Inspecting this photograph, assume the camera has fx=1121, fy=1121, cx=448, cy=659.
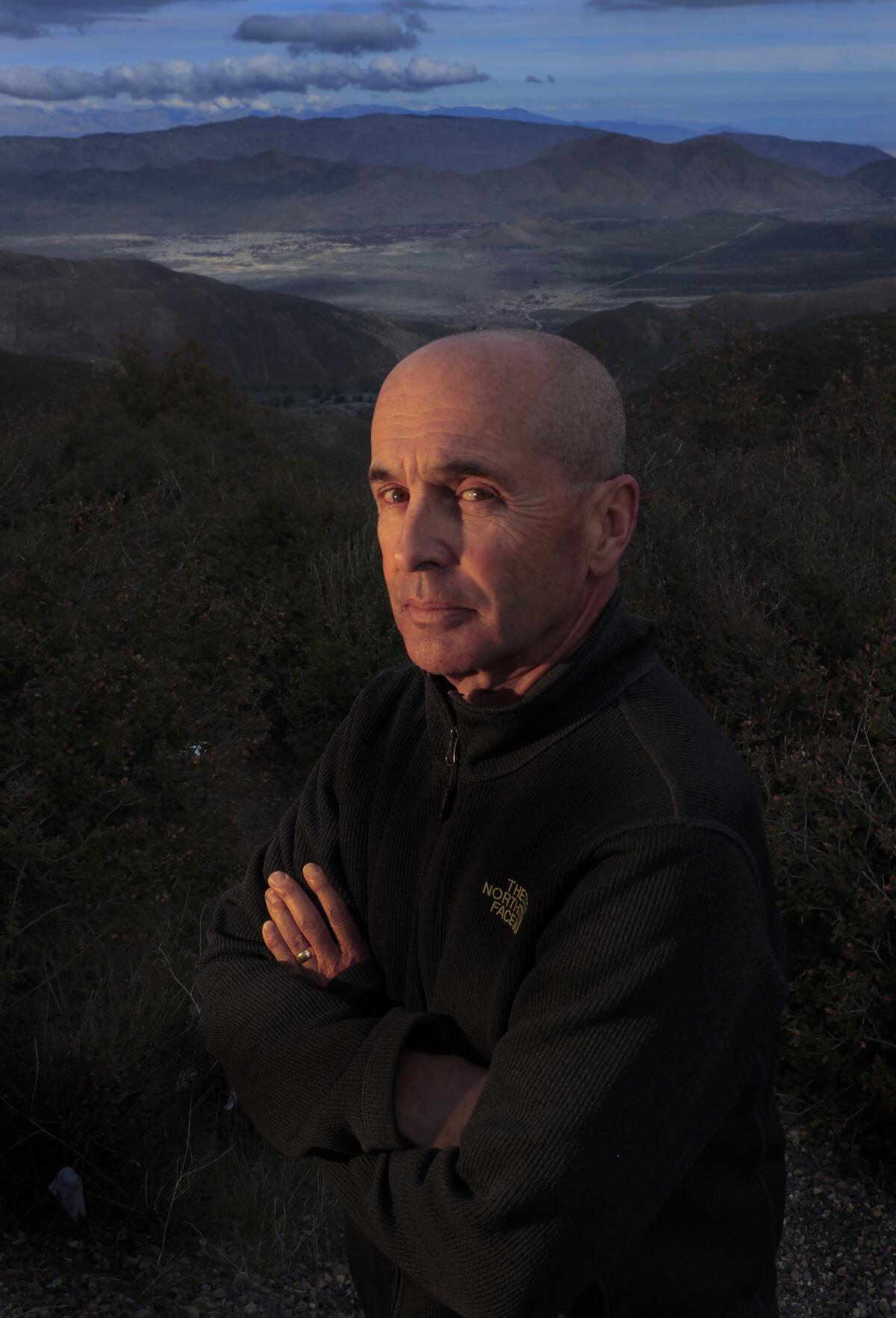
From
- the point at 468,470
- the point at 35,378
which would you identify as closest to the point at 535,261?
the point at 35,378

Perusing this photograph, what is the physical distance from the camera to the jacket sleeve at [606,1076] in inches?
51.9

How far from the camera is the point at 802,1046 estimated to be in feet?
13.9

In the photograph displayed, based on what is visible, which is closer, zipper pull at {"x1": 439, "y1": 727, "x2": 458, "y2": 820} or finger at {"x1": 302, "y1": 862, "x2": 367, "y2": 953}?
zipper pull at {"x1": 439, "y1": 727, "x2": 458, "y2": 820}

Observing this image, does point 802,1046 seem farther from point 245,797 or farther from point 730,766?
point 245,797

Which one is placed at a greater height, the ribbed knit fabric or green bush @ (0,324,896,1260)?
the ribbed knit fabric

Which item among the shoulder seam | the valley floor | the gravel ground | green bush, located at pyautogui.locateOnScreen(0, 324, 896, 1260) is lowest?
the gravel ground

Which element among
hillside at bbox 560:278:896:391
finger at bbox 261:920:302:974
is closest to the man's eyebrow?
finger at bbox 261:920:302:974

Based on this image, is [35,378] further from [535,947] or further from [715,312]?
[715,312]

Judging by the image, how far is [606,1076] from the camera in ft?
4.32

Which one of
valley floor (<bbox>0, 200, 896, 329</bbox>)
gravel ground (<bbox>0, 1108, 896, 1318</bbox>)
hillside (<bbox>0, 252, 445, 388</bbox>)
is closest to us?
gravel ground (<bbox>0, 1108, 896, 1318</bbox>)

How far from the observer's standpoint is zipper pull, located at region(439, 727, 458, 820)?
1664mm

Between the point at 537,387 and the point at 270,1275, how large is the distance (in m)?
2.84

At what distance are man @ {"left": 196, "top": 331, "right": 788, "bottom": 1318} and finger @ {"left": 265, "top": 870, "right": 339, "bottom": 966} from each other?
57 mm

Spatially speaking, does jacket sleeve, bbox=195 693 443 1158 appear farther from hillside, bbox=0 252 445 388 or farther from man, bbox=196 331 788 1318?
hillside, bbox=0 252 445 388
